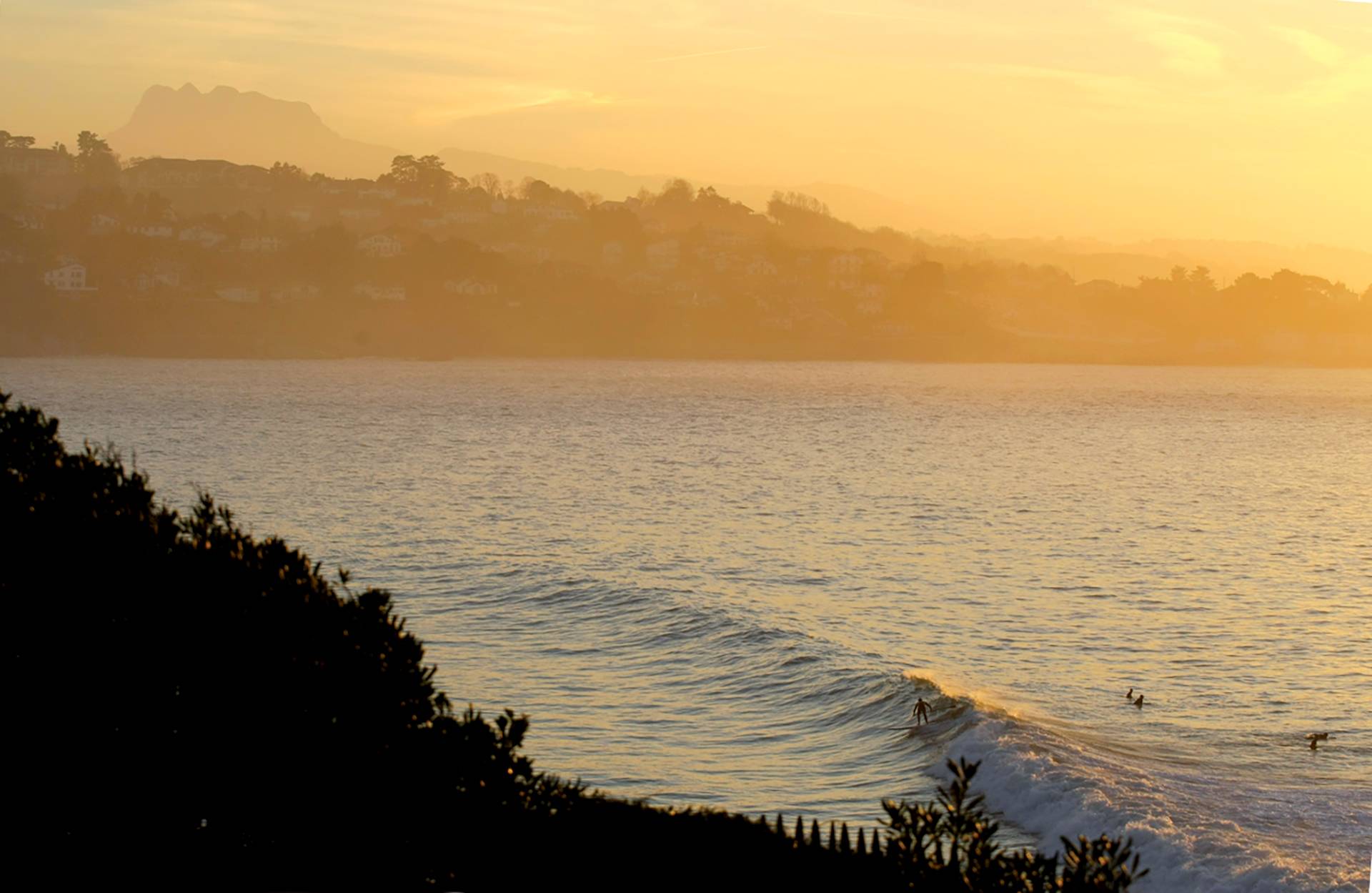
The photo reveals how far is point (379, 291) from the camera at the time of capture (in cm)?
19138

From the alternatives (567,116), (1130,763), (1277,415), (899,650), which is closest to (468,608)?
(899,650)

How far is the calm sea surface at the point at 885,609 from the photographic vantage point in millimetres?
16641

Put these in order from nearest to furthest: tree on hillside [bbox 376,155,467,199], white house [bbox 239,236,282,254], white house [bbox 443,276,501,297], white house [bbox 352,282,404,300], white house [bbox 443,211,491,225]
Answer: tree on hillside [bbox 376,155,467,199]
white house [bbox 239,236,282,254]
white house [bbox 443,211,491,225]
white house [bbox 352,282,404,300]
white house [bbox 443,276,501,297]

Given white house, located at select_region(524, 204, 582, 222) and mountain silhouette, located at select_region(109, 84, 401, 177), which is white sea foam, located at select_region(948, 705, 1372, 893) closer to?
mountain silhouette, located at select_region(109, 84, 401, 177)

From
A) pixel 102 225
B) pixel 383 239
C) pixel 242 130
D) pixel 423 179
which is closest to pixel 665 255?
pixel 423 179

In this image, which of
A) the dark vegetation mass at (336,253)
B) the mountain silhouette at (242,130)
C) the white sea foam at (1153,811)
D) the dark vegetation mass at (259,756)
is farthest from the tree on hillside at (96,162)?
the dark vegetation mass at (259,756)

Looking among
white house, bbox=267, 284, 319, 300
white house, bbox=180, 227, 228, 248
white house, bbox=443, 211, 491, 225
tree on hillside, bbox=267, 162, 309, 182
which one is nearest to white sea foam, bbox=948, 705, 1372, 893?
white house, bbox=180, 227, 228, 248

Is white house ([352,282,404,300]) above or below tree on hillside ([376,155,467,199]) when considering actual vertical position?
below

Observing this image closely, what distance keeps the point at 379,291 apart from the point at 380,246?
355 inches

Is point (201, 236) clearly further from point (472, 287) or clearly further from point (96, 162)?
point (472, 287)

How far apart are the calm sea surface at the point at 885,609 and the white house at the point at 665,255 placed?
10784cm

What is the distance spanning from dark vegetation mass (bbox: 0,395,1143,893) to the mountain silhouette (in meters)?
25.7

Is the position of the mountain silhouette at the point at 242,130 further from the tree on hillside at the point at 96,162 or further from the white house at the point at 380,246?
the white house at the point at 380,246

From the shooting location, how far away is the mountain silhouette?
41469mm
